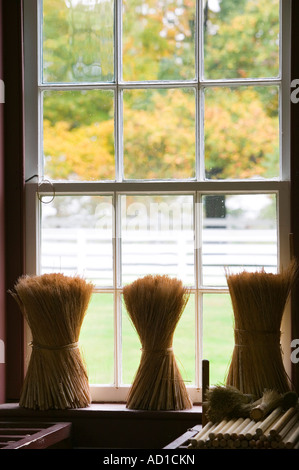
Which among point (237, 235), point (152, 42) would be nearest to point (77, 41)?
point (152, 42)

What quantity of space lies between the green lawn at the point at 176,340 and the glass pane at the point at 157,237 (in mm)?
136

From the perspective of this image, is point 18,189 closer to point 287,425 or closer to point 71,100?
point 71,100

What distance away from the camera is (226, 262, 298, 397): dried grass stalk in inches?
109

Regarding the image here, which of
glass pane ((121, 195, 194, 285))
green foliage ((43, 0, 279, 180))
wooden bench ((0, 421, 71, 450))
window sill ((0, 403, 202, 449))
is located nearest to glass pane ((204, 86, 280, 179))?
green foliage ((43, 0, 279, 180))

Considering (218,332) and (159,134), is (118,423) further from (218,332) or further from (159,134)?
(159,134)

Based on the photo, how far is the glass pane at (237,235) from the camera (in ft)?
9.96

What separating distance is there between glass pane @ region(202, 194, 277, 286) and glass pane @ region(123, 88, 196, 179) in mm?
191

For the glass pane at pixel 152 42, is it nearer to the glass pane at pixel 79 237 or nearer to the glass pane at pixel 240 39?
the glass pane at pixel 240 39

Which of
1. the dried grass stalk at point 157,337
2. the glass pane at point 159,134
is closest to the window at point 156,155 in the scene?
the glass pane at point 159,134

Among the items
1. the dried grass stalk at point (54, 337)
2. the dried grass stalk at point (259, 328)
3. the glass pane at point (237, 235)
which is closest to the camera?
the dried grass stalk at point (259, 328)

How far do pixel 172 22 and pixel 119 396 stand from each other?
60.4 inches
